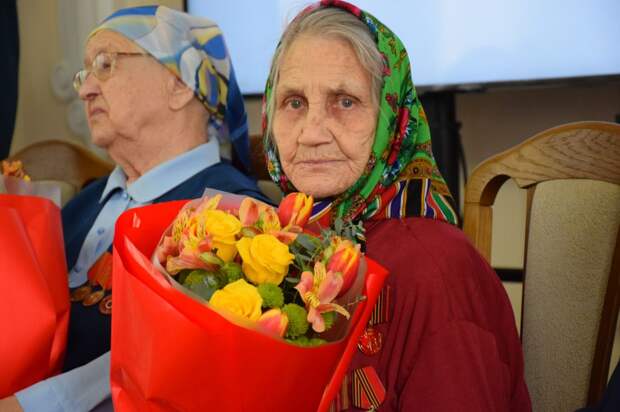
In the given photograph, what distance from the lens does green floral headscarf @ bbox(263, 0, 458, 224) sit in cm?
124

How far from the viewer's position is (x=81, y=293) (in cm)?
163

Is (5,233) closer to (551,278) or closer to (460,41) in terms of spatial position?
(551,278)

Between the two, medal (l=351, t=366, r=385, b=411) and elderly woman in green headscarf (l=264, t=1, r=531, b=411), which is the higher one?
elderly woman in green headscarf (l=264, t=1, r=531, b=411)

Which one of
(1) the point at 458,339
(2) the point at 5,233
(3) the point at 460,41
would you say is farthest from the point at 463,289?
(3) the point at 460,41

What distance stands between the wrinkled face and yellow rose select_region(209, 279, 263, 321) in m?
1.12

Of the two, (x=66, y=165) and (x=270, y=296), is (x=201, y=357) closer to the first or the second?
(x=270, y=296)

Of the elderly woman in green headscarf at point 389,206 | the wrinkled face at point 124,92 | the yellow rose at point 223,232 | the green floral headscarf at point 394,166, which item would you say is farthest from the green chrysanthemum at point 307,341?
the wrinkled face at point 124,92

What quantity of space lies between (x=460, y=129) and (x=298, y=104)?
1.52 metres

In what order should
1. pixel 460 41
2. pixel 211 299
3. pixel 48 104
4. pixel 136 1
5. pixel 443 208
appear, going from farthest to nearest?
1. pixel 48 104
2. pixel 136 1
3. pixel 460 41
4. pixel 443 208
5. pixel 211 299

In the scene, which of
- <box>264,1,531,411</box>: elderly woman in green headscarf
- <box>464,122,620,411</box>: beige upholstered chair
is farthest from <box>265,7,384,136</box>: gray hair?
<box>464,122,620,411</box>: beige upholstered chair

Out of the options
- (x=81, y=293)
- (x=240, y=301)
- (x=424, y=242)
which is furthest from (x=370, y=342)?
(x=81, y=293)

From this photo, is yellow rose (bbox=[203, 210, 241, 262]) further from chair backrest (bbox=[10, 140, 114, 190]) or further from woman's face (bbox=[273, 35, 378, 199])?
chair backrest (bbox=[10, 140, 114, 190])

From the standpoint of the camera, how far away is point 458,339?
106 cm

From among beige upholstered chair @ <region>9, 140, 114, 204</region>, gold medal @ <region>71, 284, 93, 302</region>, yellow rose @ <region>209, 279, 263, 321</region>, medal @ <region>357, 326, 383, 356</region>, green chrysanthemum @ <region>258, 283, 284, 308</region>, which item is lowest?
gold medal @ <region>71, 284, 93, 302</region>
